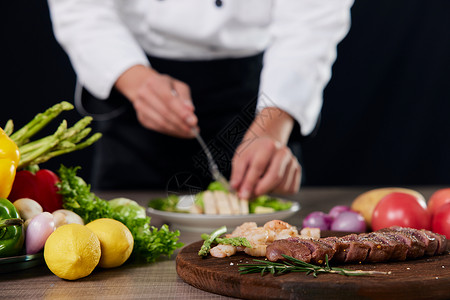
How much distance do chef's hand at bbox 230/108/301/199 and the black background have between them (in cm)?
202

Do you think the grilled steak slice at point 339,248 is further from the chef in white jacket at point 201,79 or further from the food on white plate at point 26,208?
the chef in white jacket at point 201,79

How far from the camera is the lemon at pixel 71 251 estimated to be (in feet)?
2.76

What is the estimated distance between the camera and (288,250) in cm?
85

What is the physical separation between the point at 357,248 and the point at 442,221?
0.39 meters

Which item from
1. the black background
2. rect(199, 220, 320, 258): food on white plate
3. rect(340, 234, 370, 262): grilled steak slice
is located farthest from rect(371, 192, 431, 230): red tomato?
the black background

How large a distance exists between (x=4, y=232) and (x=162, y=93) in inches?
36.4

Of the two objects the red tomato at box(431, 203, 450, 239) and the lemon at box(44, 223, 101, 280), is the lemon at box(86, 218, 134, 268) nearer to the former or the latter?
the lemon at box(44, 223, 101, 280)

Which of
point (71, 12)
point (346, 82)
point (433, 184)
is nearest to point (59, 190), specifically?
point (71, 12)

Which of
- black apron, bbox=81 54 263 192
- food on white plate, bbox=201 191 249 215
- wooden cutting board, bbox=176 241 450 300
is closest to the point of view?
wooden cutting board, bbox=176 241 450 300

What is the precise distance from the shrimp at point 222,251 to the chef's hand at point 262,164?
0.60 metres

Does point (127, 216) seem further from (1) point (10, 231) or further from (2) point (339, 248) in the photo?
(2) point (339, 248)

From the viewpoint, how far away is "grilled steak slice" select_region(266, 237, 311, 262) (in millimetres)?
835

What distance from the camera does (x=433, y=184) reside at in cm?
373

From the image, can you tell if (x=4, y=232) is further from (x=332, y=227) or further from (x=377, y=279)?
(x=332, y=227)
